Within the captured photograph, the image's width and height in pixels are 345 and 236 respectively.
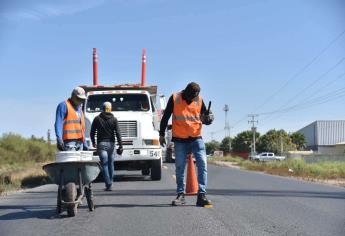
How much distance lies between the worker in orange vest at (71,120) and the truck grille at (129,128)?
19.1 ft

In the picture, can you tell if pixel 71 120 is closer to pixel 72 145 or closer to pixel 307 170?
pixel 72 145

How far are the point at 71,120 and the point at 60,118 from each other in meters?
0.19

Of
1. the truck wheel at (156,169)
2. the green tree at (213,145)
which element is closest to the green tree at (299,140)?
the green tree at (213,145)

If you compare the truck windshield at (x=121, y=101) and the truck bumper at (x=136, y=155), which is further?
the truck windshield at (x=121, y=101)

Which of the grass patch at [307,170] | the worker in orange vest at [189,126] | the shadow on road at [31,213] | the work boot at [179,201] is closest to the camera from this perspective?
the shadow on road at [31,213]

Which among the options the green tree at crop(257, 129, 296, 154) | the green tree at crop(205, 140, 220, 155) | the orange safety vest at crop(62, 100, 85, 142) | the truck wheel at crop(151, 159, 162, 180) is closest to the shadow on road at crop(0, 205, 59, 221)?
the orange safety vest at crop(62, 100, 85, 142)

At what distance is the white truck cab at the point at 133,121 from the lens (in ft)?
46.7

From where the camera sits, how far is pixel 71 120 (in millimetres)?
8328

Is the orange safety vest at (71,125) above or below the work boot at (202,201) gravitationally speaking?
above

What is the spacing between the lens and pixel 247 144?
126 m

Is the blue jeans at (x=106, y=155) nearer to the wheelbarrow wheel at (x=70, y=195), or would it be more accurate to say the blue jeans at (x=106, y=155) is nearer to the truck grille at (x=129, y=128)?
the wheelbarrow wheel at (x=70, y=195)

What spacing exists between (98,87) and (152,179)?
3016 millimetres

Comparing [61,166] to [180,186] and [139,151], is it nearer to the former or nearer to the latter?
[180,186]

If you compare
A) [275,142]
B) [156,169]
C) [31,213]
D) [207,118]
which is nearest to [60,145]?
[31,213]
